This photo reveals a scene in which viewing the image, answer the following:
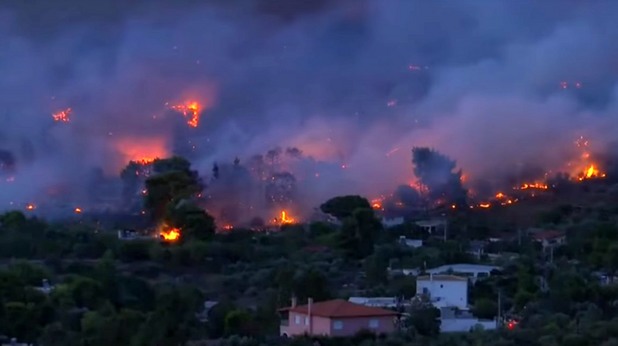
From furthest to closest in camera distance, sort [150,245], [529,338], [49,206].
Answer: [49,206] < [150,245] < [529,338]

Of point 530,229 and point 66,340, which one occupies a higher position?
point 530,229

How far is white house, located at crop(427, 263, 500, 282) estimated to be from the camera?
22.3 m

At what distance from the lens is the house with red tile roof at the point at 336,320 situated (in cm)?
1645

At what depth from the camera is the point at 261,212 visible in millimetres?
31922

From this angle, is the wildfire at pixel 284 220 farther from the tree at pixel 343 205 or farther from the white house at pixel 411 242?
the white house at pixel 411 242

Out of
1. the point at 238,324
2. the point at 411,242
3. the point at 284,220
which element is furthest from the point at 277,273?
the point at 284,220

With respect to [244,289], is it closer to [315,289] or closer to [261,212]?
[315,289]

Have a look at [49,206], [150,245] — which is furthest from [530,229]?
[49,206]

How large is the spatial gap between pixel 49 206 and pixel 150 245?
782 cm

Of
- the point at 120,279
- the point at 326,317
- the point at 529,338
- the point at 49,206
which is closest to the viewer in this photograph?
the point at 529,338

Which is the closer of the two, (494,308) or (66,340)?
(66,340)

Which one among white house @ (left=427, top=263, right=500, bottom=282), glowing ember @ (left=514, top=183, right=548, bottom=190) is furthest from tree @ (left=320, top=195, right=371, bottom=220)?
white house @ (left=427, top=263, right=500, bottom=282)

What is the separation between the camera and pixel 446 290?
2036cm

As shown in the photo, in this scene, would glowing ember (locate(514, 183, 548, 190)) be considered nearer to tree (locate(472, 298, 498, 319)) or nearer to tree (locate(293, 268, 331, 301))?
tree (locate(472, 298, 498, 319))
